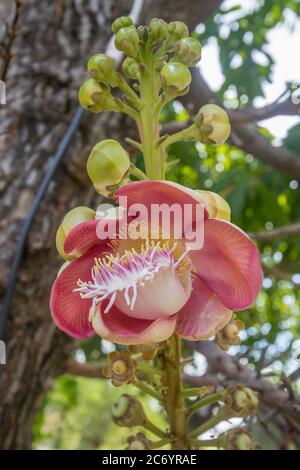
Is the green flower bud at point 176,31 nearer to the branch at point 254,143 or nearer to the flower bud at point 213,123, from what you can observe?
the flower bud at point 213,123

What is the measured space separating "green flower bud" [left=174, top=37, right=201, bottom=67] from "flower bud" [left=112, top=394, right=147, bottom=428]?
0.33 metres

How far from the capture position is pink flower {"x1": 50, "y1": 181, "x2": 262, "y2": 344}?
19.8 inches

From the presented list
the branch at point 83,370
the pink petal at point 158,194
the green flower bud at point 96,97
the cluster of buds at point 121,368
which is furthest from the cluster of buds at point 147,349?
the branch at point 83,370

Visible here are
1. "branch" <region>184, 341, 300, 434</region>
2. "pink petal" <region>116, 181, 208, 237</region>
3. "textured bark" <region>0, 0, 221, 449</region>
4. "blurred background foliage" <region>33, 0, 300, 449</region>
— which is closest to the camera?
"pink petal" <region>116, 181, 208, 237</region>

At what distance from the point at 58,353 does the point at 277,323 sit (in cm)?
153

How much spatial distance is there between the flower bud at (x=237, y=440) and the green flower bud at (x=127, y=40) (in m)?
0.38

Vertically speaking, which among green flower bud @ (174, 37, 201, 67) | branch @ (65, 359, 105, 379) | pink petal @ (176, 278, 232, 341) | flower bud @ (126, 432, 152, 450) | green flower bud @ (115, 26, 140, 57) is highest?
green flower bud @ (115, 26, 140, 57)

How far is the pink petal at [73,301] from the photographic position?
543mm

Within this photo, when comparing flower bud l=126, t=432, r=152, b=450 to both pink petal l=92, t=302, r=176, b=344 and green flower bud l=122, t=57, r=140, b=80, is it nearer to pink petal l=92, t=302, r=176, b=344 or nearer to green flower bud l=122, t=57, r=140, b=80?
pink petal l=92, t=302, r=176, b=344

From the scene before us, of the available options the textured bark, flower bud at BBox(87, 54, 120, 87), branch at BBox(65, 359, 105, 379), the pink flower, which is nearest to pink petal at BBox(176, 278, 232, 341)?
the pink flower

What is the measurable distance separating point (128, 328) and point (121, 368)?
54 millimetres

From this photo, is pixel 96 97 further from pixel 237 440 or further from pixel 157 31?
pixel 237 440

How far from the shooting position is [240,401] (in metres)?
0.60

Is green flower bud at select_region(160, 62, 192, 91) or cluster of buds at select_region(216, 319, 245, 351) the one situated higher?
green flower bud at select_region(160, 62, 192, 91)
